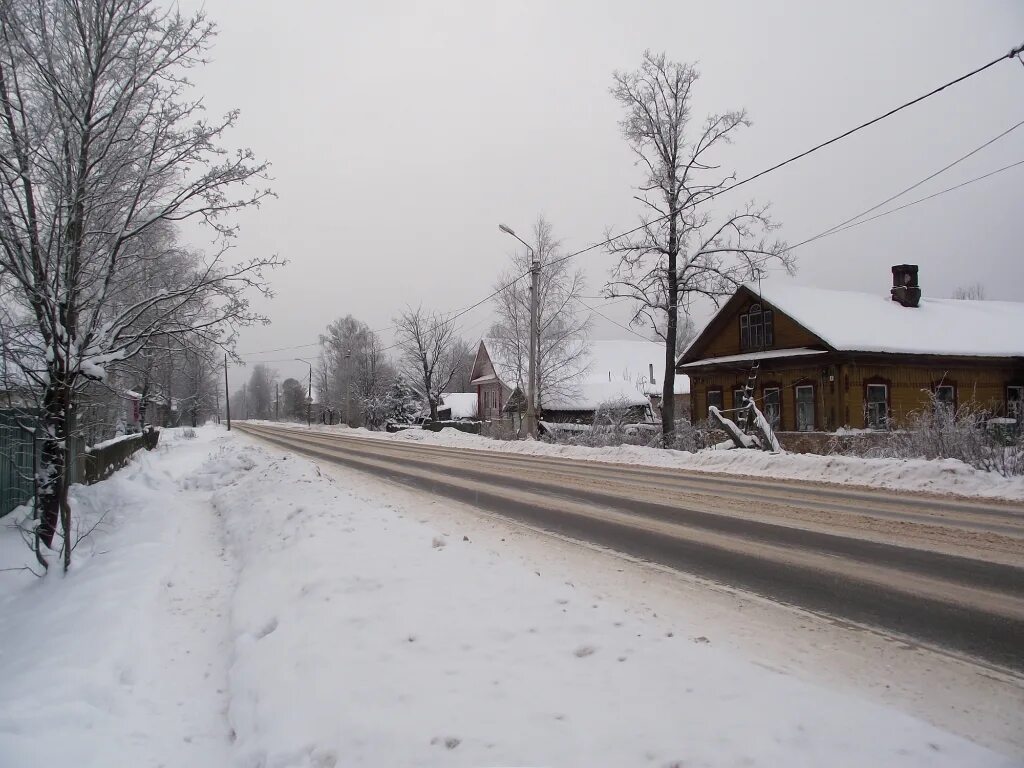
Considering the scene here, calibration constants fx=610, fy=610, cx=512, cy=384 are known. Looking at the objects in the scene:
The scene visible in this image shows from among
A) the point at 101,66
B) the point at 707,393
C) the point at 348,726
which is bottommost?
the point at 348,726

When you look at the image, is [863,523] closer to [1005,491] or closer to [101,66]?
[1005,491]

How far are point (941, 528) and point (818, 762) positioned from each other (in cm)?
638

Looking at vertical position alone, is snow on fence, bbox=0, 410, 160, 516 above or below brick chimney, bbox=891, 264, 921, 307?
below

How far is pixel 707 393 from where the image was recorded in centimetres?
3022

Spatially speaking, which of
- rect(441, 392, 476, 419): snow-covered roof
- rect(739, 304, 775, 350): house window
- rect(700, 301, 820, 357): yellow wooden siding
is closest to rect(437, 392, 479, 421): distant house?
rect(441, 392, 476, 419): snow-covered roof

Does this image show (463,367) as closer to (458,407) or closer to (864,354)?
(458,407)

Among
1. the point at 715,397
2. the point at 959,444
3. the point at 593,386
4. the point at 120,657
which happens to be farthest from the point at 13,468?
the point at 593,386

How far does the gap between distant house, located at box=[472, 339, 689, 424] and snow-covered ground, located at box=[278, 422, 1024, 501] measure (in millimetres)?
16409

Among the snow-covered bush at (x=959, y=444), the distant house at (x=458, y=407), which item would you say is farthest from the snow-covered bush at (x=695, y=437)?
the distant house at (x=458, y=407)

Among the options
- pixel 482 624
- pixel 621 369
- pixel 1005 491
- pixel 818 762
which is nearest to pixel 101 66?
pixel 482 624

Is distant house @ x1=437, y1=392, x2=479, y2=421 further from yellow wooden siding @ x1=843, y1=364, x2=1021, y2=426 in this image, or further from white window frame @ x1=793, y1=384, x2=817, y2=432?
yellow wooden siding @ x1=843, y1=364, x2=1021, y2=426

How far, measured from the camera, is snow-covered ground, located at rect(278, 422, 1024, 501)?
35.2 feet

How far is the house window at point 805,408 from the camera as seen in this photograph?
2419 centimetres

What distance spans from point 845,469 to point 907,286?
1867 cm
